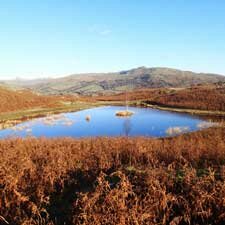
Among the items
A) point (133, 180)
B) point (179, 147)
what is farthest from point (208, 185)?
point (179, 147)

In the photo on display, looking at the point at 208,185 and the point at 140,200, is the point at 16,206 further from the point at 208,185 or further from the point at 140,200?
the point at 208,185

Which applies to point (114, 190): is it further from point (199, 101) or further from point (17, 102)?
point (199, 101)

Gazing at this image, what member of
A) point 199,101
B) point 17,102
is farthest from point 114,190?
point 199,101

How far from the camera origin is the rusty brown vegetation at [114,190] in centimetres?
591

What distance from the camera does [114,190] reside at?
6.34 m

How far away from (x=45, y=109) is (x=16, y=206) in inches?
2484

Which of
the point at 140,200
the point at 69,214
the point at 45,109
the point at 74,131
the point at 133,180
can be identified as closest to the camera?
the point at 140,200

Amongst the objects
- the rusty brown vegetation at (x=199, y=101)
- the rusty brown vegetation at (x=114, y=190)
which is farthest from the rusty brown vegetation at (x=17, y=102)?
the rusty brown vegetation at (x=114, y=190)

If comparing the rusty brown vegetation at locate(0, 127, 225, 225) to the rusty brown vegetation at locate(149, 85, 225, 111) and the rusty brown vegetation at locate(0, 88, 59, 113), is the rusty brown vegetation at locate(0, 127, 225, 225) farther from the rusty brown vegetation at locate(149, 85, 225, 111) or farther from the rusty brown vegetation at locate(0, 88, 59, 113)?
the rusty brown vegetation at locate(149, 85, 225, 111)

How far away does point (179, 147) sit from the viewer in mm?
12047

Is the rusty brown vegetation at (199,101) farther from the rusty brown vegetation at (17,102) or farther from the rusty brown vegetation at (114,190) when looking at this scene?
the rusty brown vegetation at (114,190)

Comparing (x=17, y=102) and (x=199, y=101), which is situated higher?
(x=199, y=101)

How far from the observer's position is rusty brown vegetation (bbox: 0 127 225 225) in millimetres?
5906

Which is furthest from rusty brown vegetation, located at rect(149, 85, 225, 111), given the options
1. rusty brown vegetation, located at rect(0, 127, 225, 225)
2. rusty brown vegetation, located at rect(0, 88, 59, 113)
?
rusty brown vegetation, located at rect(0, 127, 225, 225)
